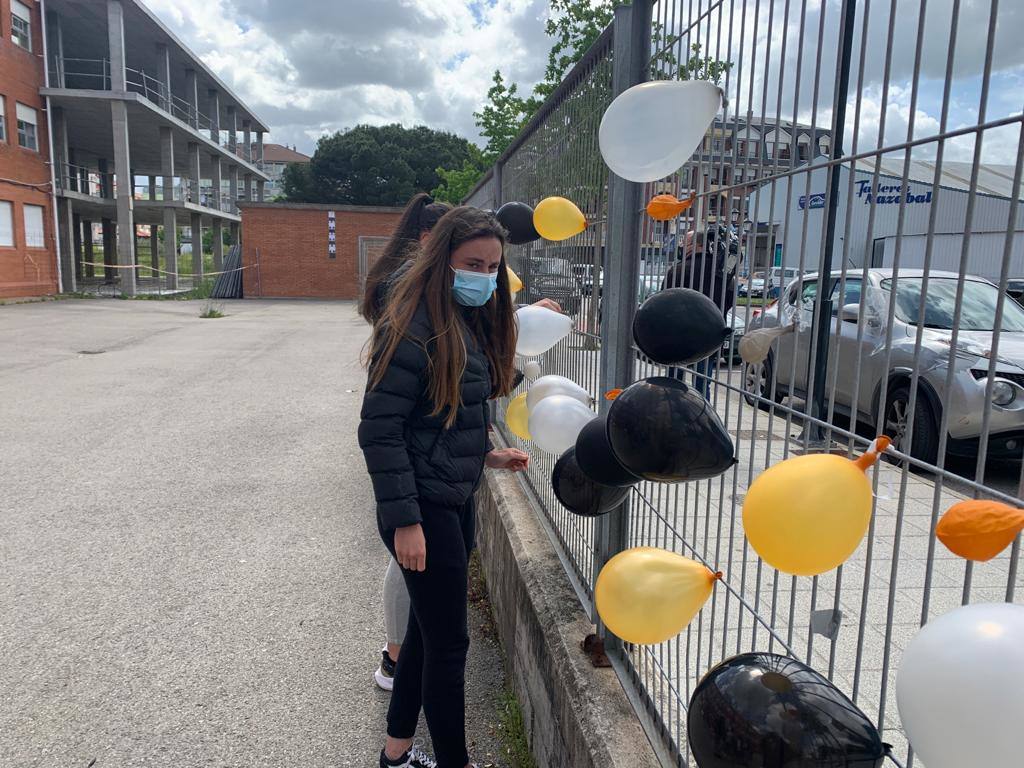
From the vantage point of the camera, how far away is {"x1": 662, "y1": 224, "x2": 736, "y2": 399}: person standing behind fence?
1.73 metres

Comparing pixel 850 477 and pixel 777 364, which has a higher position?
pixel 777 364

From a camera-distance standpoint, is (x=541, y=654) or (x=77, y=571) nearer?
(x=541, y=654)

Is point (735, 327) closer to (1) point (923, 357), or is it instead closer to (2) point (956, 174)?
(1) point (923, 357)

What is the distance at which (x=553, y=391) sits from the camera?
273cm

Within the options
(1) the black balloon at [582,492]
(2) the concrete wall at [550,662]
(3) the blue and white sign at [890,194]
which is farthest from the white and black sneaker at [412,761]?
(3) the blue and white sign at [890,194]

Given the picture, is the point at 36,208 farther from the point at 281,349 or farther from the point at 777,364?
the point at 777,364

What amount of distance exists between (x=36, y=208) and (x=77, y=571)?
27819 millimetres

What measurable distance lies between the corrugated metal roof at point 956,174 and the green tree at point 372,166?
176 ft

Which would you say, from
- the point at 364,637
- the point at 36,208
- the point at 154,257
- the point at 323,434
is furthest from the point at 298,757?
the point at 154,257

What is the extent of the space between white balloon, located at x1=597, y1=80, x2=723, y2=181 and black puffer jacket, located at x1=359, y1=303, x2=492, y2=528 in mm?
747

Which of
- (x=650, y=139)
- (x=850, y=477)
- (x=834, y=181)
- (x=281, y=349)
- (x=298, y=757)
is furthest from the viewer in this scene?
(x=281, y=349)

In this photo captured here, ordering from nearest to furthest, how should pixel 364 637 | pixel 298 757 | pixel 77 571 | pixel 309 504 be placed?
pixel 298 757 → pixel 364 637 → pixel 77 571 → pixel 309 504

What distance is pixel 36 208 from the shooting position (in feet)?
86.9

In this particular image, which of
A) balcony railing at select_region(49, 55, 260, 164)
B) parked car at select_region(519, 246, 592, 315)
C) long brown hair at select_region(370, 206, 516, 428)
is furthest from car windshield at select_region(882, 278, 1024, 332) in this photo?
balcony railing at select_region(49, 55, 260, 164)
